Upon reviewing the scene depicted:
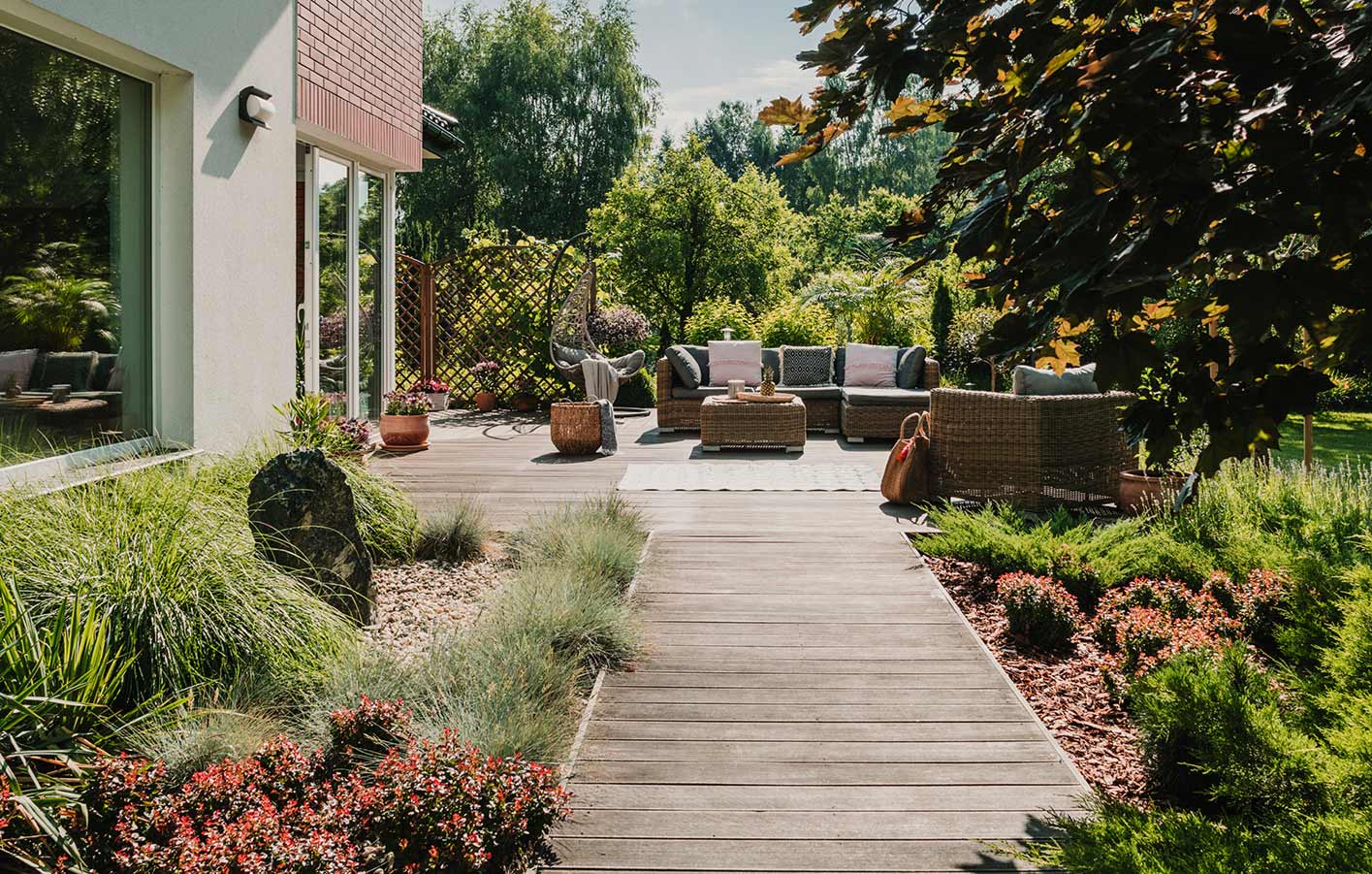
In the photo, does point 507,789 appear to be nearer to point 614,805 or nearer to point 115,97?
point 614,805

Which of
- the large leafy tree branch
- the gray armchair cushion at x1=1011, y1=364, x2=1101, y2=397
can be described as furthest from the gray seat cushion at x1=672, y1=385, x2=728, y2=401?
the large leafy tree branch

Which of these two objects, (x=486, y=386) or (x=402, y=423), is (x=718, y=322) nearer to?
(x=486, y=386)

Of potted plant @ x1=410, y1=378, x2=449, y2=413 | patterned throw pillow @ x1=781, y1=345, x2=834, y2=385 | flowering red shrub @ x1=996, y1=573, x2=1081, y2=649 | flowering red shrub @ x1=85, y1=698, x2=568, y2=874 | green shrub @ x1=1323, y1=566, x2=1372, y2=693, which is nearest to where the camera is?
Result: flowering red shrub @ x1=85, y1=698, x2=568, y2=874

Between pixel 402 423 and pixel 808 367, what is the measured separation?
4389mm

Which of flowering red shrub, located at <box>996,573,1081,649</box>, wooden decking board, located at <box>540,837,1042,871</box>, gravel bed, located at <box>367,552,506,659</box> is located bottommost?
wooden decking board, located at <box>540,837,1042,871</box>

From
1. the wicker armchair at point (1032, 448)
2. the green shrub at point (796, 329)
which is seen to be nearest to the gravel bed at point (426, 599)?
the wicker armchair at point (1032, 448)

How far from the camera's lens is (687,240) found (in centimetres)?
1619

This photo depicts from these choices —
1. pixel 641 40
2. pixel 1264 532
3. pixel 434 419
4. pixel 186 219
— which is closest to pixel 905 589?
pixel 1264 532

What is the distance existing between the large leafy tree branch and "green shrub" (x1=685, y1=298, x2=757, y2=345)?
12438 millimetres

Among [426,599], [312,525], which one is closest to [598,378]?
[426,599]

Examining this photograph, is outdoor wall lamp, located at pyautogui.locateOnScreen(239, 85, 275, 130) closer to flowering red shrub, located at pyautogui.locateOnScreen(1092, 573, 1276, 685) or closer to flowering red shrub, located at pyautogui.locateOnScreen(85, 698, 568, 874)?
flowering red shrub, located at pyautogui.locateOnScreen(85, 698, 568, 874)

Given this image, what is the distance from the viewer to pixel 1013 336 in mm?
1502

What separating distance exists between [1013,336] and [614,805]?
173cm

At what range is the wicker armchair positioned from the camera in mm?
6215
